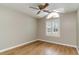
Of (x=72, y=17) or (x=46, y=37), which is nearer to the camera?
(x=72, y=17)

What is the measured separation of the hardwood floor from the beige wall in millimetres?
131

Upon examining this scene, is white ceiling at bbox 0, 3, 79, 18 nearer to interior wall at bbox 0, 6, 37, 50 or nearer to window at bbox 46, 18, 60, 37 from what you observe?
interior wall at bbox 0, 6, 37, 50

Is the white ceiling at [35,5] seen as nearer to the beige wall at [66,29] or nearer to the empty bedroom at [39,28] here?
the empty bedroom at [39,28]

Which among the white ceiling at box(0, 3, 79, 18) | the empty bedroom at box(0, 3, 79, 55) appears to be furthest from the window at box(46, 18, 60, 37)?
the white ceiling at box(0, 3, 79, 18)

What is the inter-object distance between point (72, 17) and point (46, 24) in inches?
22.9

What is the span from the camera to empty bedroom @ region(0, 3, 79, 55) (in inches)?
57.2

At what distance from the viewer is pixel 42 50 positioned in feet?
4.93

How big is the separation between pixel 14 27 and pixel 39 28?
0.58 m

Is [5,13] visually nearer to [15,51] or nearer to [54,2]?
[15,51]

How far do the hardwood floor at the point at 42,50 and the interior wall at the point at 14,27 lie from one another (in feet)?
0.48

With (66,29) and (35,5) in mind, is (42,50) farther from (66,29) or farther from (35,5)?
(35,5)

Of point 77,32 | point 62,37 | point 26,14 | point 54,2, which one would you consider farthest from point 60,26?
point 26,14

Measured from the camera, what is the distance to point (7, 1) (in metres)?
1.37

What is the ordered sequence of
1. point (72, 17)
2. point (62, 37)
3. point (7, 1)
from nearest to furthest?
point (7, 1) → point (72, 17) → point (62, 37)
